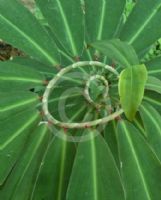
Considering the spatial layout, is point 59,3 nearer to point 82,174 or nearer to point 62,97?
point 62,97

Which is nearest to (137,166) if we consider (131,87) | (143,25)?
(131,87)

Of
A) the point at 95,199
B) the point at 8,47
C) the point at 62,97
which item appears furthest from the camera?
the point at 8,47

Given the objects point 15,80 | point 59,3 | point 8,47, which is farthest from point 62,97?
point 8,47

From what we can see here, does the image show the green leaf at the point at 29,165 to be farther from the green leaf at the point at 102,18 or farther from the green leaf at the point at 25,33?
the green leaf at the point at 102,18

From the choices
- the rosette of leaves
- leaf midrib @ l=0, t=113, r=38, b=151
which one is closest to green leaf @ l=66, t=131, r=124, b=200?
the rosette of leaves

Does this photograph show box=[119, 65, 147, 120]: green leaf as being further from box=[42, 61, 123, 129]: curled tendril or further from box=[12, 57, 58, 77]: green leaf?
box=[12, 57, 58, 77]: green leaf

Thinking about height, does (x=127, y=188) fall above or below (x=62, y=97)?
below
